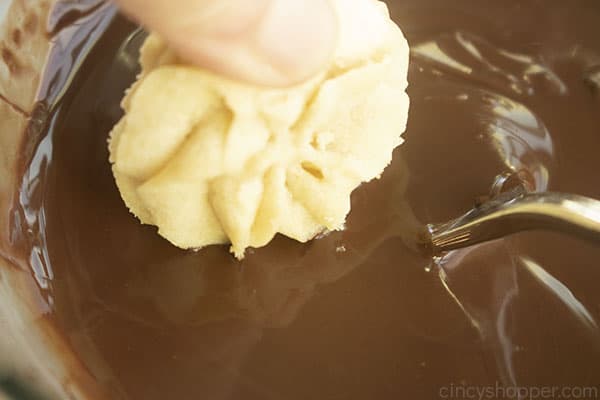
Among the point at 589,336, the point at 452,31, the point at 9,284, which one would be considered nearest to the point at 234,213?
the point at 9,284

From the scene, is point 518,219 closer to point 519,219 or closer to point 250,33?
point 519,219

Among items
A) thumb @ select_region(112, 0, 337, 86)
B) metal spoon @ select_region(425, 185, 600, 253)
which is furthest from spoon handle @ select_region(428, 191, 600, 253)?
thumb @ select_region(112, 0, 337, 86)

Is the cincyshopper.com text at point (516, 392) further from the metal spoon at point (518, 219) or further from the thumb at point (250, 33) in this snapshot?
the thumb at point (250, 33)

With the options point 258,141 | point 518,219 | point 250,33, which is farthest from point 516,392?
point 250,33

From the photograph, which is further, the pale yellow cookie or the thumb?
the pale yellow cookie

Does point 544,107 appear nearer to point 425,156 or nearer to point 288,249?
point 425,156

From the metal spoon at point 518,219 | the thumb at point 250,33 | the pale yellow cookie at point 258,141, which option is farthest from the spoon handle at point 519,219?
the thumb at point 250,33

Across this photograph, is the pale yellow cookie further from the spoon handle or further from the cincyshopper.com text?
the cincyshopper.com text
